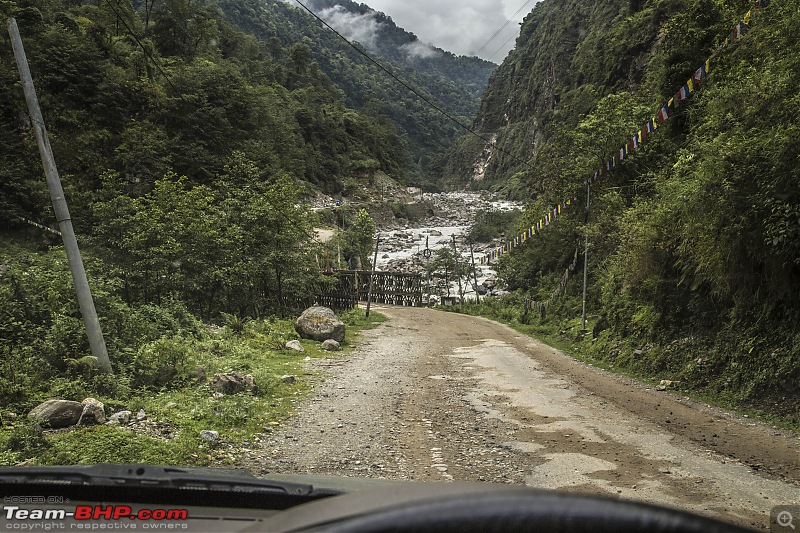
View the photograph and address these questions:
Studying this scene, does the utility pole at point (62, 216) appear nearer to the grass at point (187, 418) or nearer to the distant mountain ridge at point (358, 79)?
the grass at point (187, 418)

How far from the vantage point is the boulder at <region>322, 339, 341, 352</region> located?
606 inches

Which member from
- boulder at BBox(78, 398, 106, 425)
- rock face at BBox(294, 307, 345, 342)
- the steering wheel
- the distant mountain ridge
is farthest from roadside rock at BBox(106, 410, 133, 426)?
the distant mountain ridge

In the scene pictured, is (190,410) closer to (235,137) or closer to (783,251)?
(783,251)

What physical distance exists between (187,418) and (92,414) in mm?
1077

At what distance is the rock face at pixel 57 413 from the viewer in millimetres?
6211

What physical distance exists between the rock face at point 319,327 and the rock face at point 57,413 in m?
9.87

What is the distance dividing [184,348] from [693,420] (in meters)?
8.29

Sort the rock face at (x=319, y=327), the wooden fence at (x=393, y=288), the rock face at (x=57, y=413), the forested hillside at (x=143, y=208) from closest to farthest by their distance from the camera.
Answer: the rock face at (x=57, y=413) < the forested hillside at (x=143, y=208) < the rock face at (x=319, y=327) < the wooden fence at (x=393, y=288)

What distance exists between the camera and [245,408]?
7812 millimetres

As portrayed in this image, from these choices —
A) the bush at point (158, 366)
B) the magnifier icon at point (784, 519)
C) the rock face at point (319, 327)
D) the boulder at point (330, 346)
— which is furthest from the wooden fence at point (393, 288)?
the magnifier icon at point (784, 519)

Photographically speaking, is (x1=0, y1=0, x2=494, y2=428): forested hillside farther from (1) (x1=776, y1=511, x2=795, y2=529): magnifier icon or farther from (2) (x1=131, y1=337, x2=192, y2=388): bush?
(1) (x1=776, y1=511, x2=795, y2=529): magnifier icon

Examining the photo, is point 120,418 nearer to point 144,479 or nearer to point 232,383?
point 232,383

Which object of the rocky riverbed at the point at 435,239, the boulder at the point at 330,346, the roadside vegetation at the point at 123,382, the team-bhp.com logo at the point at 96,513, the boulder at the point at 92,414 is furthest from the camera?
the rocky riverbed at the point at 435,239

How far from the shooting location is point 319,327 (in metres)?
16.4
